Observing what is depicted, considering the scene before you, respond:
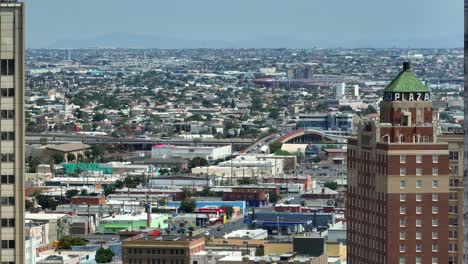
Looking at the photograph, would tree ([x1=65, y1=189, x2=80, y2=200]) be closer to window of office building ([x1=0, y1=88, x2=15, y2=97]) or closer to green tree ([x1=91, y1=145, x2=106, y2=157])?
green tree ([x1=91, y1=145, x2=106, y2=157])

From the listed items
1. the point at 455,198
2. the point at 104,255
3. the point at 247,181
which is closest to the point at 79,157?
the point at 247,181

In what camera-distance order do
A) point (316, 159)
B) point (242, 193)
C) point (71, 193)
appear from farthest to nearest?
point (316, 159)
point (71, 193)
point (242, 193)

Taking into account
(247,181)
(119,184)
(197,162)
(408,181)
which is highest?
(408,181)

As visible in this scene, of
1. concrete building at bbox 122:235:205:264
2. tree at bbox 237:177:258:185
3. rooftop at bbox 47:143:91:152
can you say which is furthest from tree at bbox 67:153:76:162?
concrete building at bbox 122:235:205:264

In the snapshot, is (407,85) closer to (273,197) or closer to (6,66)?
(6,66)

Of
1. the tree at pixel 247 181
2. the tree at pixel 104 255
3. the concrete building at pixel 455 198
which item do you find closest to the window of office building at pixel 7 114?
the concrete building at pixel 455 198

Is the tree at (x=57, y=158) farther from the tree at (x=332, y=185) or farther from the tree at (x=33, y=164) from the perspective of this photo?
the tree at (x=332, y=185)
